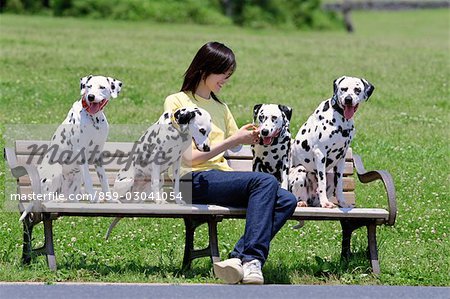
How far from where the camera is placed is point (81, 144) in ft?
24.3

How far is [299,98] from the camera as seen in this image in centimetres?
1586

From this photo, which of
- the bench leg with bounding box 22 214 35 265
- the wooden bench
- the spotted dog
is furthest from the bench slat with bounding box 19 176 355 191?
the bench leg with bounding box 22 214 35 265

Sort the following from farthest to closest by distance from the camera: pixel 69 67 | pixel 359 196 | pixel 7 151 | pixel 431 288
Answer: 1. pixel 69 67
2. pixel 359 196
3. pixel 7 151
4. pixel 431 288

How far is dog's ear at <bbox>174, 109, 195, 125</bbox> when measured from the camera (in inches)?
285

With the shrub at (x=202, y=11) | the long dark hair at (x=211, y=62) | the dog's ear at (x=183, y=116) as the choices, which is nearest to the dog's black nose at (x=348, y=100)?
the long dark hair at (x=211, y=62)

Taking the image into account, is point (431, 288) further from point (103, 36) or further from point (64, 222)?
point (103, 36)

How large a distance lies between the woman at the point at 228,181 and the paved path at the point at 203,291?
19 cm

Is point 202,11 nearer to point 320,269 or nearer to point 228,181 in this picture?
point 320,269

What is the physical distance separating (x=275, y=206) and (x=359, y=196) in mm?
3386

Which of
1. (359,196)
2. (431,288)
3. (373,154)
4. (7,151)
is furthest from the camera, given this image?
(373,154)

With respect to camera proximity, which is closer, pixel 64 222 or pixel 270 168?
pixel 270 168

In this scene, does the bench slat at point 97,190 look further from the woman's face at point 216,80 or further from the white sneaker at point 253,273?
the white sneaker at point 253,273

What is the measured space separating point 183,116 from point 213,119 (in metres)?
0.45

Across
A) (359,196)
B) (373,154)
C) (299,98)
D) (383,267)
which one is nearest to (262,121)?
(383,267)
